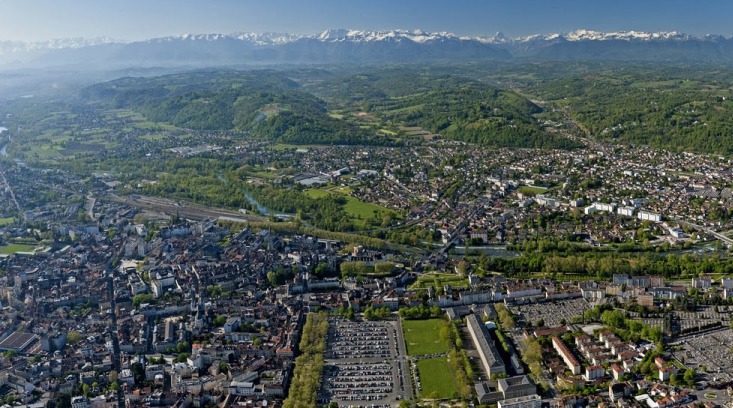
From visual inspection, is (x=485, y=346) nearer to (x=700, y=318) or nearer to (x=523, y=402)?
(x=523, y=402)

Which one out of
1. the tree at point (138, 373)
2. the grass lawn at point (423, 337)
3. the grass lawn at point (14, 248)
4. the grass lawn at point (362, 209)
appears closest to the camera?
the tree at point (138, 373)

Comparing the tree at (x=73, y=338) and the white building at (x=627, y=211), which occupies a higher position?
the white building at (x=627, y=211)

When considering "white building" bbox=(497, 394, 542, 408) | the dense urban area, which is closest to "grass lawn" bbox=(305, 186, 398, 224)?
the dense urban area

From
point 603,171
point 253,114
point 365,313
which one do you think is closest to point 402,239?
point 365,313

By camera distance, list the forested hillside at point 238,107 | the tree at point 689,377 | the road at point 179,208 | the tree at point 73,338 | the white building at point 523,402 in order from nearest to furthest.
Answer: the white building at point 523,402 < the tree at point 689,377 < the tree at point 73,338 < the road at point 179,208 < the forested hillside at point 238,107

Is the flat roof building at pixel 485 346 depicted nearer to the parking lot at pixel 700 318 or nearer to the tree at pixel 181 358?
the parking lot at pixel 700 318

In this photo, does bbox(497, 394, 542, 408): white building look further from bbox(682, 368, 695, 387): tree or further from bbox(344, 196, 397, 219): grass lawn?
bbox(344, 196, 397, 219): grass lawn

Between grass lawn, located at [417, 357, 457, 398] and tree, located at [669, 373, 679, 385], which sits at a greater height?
tree, located at [669, 373, 679, 385]

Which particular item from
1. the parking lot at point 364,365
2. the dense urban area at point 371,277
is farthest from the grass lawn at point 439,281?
the parking lot at point 364,365
